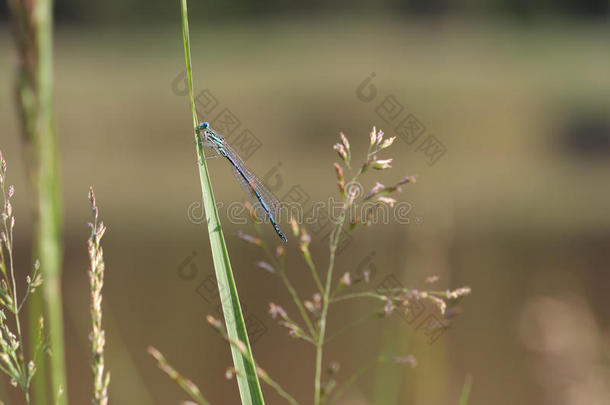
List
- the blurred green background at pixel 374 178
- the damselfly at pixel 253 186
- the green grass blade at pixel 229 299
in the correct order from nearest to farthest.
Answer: the green grass blade at pixel 229 299 → the damselfly at pixel 253 186 → the blurred green background at pixel 374 178

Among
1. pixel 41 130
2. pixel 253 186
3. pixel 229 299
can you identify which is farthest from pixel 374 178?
pixel 41 130

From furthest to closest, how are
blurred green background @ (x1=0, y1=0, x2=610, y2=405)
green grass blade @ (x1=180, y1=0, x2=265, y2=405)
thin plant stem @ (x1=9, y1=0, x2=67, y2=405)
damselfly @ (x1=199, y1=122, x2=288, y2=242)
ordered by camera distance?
1. blurred green background @ (x1=0, y1=0, x2=610, y2=405)
2. damselfly @ (x1=199, y1=122, x2=288, y2=242)
3. green grass blade @ (x1=180, y1=0, x2=265, y2=405)
4. thin plant stem @ (x1=9, y1=0, x2=67, y2=405)

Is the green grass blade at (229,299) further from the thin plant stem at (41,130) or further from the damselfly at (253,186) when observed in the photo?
the damselfly at (253,186)

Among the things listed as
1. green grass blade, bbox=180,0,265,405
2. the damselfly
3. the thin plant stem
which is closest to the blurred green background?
the damselfly

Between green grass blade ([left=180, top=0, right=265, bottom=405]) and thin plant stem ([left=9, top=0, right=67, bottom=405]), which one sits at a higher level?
thin plant stem ([left=9, top=0, right=67, bottom=405])

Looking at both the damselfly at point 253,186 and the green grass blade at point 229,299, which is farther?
the damselfly at point 253,186

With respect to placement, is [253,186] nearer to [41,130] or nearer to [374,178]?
[41,130]

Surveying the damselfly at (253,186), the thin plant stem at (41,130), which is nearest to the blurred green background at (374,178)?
the damselfly at (253,186)

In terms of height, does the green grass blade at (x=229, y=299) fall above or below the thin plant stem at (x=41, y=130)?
below

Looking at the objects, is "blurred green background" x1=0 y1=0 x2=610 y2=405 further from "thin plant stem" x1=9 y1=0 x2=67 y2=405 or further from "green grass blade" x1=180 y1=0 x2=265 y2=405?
"thin plant stem" x1=9 y1=0 x2=67 y2=405
